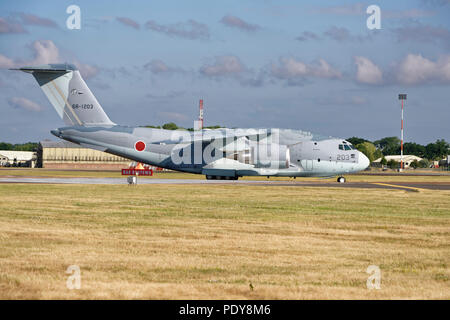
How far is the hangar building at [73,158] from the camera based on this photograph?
114 metres

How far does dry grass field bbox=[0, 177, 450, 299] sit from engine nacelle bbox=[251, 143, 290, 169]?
19941 mm

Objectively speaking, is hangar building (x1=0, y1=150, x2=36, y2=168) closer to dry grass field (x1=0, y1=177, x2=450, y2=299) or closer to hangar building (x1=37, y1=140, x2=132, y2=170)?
hangar building (x1=37, y1=140, x2=132, y2=170)

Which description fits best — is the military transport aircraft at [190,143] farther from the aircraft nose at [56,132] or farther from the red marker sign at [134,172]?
the red marker sign at [134,172]

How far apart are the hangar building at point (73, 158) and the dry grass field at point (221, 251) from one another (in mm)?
91110

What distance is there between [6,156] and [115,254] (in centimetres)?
15600

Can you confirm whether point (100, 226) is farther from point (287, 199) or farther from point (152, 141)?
point (152, 141)

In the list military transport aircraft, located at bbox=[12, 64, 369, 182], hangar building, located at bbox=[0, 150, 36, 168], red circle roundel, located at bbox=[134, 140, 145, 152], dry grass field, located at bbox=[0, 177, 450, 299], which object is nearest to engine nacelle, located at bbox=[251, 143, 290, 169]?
military transport aircraft, located at bbox=[12, 64, 369, 182]

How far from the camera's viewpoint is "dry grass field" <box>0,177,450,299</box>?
30.3ft

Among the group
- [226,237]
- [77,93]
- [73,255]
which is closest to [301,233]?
[226,237]

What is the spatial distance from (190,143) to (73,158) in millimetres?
80507

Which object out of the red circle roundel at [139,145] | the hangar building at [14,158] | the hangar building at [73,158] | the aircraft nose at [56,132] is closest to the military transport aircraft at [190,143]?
the red circle roundel at [139,145]

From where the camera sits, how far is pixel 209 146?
43.9m

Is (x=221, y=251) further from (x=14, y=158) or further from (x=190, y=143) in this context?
(x=14, y=158)

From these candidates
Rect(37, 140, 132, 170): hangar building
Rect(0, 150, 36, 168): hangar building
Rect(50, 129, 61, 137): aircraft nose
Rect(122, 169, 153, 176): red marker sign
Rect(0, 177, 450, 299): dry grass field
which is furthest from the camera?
Rect(0, 150, 36, 168): hangar building
